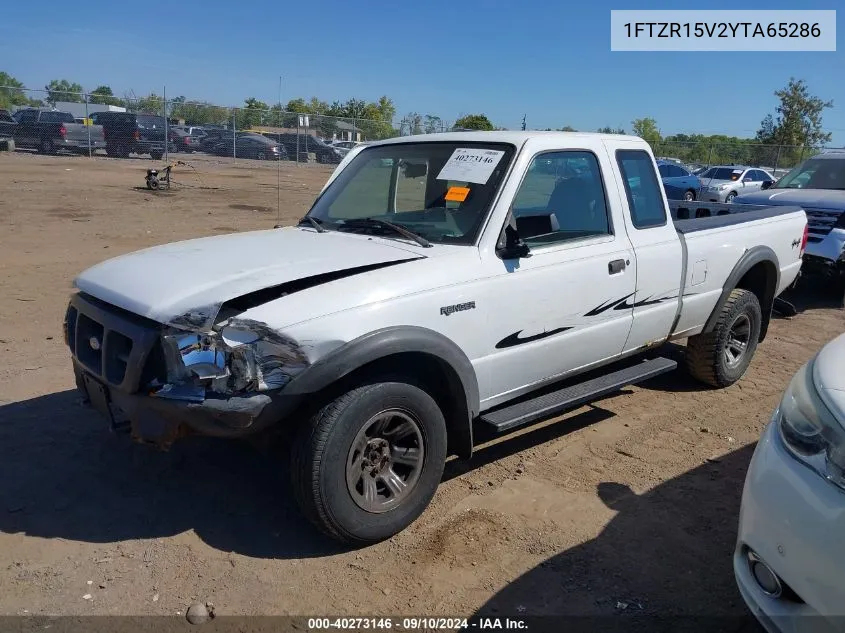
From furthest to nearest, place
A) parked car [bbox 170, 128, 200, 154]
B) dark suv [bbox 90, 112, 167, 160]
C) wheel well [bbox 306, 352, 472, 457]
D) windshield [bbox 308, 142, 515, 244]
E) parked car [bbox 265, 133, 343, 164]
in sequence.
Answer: parked car [bbox 265, 133, 343, 164] < parked car [bbox 170, 128, 200, 154] < dark suv [bbox 90, 112, 167, 160] < windshield [bbox 308, 142, 515, 244] < wheel well [bbox 306, 352, 472, 457]

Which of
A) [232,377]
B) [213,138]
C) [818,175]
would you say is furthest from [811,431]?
[213,138]

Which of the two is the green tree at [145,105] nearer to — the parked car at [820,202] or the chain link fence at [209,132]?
the chain link fence at [209,132]

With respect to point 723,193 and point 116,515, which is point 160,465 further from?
point 723,193

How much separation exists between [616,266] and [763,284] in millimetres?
2427

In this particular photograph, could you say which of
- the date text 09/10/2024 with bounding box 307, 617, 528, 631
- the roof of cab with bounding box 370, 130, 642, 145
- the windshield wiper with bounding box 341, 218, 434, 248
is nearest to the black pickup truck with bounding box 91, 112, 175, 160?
the roof of cab with bounding box 370, 130, 642, 145

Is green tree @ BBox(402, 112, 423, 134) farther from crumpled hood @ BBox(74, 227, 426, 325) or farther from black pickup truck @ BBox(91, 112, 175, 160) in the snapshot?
crumpled hood @ BBox(74, 227, 426, 325)

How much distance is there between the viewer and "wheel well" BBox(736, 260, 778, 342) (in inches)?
232

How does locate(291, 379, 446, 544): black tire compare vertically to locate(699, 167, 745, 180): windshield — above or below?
below

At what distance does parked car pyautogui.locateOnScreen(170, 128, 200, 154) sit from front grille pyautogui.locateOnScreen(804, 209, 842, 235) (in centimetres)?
2772

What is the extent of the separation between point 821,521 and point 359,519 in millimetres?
1925

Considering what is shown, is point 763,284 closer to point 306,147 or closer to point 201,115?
point 306,147

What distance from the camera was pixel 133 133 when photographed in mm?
28297

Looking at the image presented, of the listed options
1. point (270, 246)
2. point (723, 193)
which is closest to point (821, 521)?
point (270, 246)

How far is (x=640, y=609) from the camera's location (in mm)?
3014
